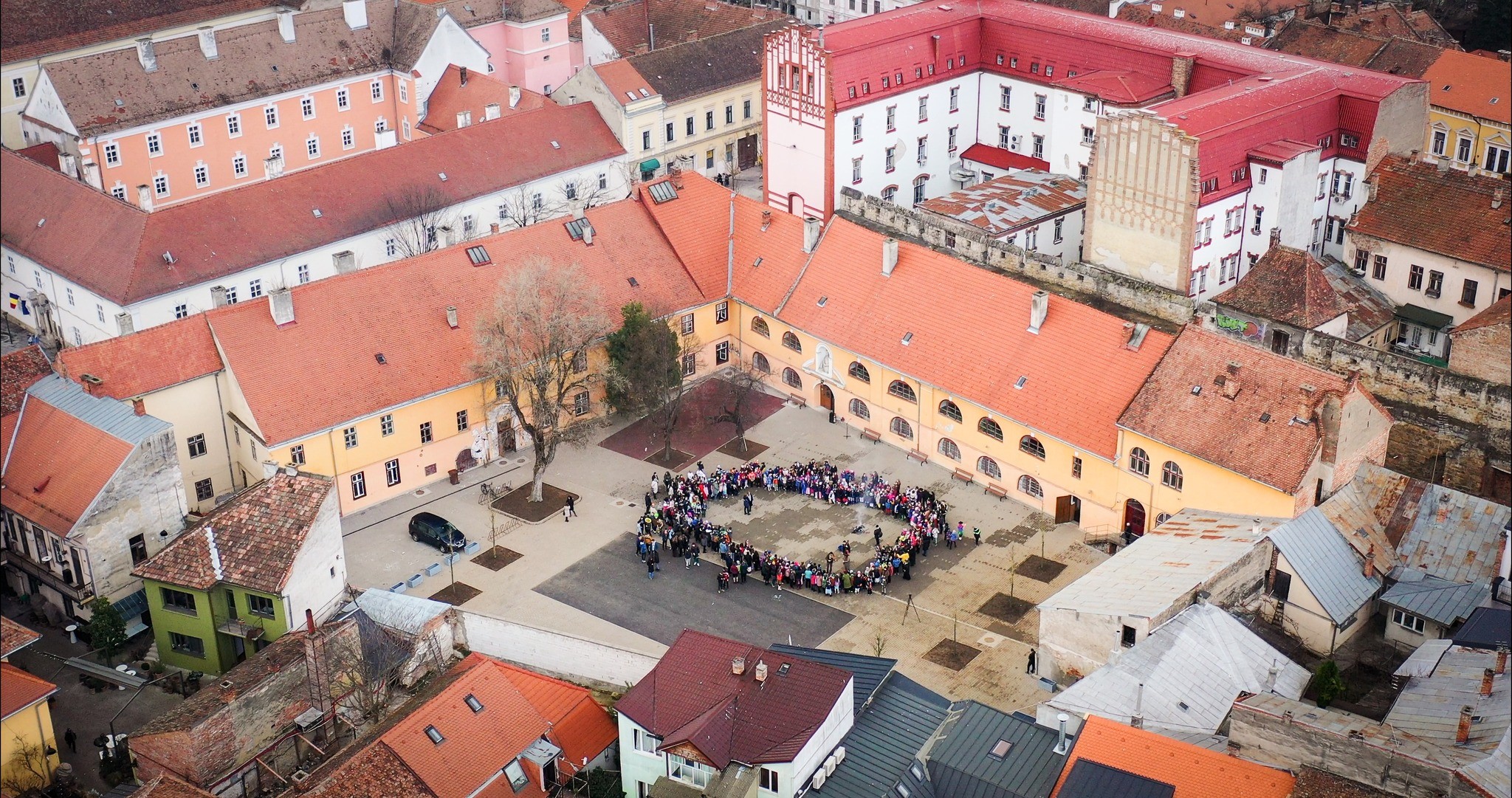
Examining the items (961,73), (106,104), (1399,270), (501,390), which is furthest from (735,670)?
(106,104)

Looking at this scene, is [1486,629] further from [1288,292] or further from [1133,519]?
[1288,292]

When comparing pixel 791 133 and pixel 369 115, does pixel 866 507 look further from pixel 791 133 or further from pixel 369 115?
pixel 369 115

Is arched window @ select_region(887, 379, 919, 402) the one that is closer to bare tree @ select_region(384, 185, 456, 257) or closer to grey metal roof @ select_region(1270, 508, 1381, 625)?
grey metal roof @ select_region(1270, 508, 1381, 625)

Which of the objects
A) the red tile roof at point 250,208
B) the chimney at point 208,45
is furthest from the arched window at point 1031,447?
the chimney at point 208,45

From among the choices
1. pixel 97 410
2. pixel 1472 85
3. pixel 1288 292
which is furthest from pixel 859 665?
pixel 1472 85

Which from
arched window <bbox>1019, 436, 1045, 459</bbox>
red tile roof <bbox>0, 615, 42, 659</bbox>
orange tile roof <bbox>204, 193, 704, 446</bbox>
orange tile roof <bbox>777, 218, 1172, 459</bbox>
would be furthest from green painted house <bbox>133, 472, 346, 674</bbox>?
arched window <bbox>1019, 436, 1045, 459</bbox>
